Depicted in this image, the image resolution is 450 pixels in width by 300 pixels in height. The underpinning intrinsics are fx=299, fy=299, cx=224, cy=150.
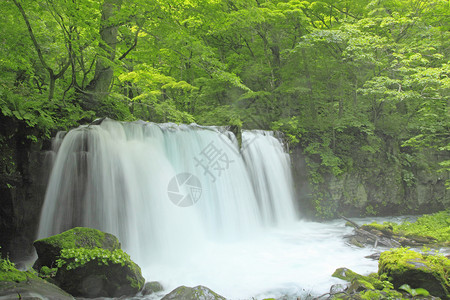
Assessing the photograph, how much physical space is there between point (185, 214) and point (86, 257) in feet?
10.8

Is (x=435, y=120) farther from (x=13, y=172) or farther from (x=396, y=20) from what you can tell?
(x=13, y=172)

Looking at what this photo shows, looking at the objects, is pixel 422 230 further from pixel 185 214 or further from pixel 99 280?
pixel 99 280

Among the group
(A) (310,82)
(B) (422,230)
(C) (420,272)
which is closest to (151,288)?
(C) (420,272)

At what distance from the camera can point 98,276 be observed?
4371mm

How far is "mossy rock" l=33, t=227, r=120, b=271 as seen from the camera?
14.2 ft

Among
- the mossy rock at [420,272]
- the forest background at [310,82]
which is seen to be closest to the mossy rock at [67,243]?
the forest background at [310,82]

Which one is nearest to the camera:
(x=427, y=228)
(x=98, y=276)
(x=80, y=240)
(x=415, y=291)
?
(x=415, y=291)

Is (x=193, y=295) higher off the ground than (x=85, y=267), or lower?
lower

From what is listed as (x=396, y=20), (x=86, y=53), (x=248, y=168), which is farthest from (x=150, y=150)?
(x=396, y=20)

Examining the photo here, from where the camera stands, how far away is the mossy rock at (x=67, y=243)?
434 centimetres

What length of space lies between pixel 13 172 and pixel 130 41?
5.94 m

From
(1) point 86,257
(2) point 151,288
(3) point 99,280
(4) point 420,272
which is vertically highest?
(1) point 86,257

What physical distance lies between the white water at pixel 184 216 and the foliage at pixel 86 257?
3.66 ft

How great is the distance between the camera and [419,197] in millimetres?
11961
